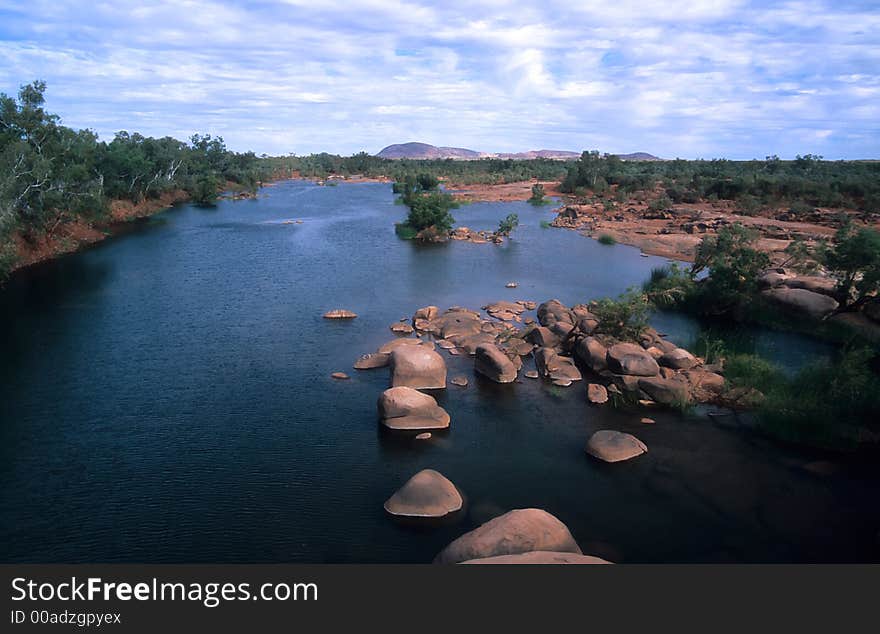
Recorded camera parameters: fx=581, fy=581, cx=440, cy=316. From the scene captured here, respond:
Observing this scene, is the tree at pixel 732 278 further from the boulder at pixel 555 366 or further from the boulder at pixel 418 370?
the boulder at pixel 418 370

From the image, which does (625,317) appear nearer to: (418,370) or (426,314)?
(418,370)

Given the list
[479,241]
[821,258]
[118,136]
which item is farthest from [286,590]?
[118,136]

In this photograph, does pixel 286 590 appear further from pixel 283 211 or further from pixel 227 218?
pixel 283 211

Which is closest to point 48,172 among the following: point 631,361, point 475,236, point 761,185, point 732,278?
point 475,236

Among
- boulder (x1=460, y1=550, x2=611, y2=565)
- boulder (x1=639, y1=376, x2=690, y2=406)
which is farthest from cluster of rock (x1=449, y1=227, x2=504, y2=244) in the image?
boulder (x1=460, y1=550, x2=611, y2=565)

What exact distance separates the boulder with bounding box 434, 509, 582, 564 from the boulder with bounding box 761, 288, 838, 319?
2108 cm

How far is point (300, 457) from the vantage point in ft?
53.9

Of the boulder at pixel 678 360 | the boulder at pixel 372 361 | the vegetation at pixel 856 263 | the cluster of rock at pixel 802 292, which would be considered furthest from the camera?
the cluster of rock at pixel 802 292

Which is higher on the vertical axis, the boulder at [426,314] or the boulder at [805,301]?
the boulder at [805,301]

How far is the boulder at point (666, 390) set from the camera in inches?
774

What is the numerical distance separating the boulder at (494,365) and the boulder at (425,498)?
7738 mm

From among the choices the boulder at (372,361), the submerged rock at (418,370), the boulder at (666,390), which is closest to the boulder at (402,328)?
the boulder at (372,361)

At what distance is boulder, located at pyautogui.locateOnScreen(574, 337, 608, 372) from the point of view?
888 inches

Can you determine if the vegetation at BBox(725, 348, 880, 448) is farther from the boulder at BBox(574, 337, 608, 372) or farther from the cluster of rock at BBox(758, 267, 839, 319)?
the cluster of rock at BBox(758, 267, 839, 319)
